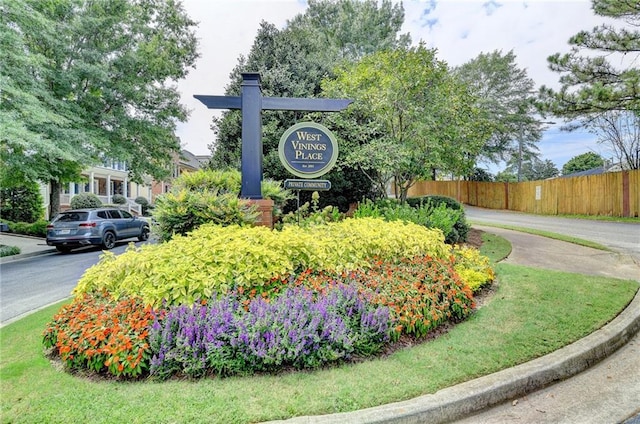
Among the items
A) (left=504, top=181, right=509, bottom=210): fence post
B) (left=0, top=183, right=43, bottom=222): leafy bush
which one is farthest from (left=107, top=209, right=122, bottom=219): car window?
(left=504, top=181, right=509, bottom=210): fence post

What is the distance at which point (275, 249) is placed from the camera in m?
4.00

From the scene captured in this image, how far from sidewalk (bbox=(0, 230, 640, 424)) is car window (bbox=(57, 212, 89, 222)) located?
36.7ft

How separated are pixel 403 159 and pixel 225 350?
6948mm

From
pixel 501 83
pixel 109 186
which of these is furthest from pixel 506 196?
pixel 109 186

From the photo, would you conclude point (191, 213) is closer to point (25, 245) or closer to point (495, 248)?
point (495, 248)

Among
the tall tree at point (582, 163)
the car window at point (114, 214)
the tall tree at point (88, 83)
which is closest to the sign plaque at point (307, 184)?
the tall tree at point (88, 83)

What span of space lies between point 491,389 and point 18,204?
22267 mm

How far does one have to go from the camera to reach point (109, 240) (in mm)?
11305

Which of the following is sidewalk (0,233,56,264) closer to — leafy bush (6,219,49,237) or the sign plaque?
leafy bush (6,219,49,237)

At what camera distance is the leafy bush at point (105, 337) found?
2.75 m

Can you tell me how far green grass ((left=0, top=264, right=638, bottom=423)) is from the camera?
7.54ft

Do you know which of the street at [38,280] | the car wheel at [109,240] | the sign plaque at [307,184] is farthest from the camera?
the car wheel at [109,240]

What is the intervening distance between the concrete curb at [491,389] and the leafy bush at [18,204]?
68.7 ft

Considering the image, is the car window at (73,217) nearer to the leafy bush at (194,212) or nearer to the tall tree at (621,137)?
the leafy bush at (194,212)
